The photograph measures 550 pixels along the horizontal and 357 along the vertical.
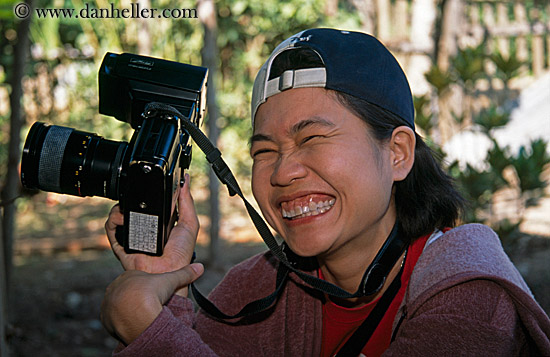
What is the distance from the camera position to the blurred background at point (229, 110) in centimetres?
313

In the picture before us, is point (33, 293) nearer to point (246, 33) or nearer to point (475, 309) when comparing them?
point (475, 309)

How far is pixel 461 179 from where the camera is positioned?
3.01m

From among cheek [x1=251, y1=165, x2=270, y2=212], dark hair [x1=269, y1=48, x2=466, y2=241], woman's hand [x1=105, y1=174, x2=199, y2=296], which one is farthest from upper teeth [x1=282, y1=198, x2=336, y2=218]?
woman's hand [x1=105, y1=174, x2=199, y2=296]

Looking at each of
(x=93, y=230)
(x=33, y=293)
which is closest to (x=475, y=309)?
(x=33, y=293)

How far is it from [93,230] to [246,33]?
2981mm

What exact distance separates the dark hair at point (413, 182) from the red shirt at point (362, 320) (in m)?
0.06

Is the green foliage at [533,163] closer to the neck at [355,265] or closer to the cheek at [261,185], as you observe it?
the neck at [355,265]

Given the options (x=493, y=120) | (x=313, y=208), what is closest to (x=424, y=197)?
(x=313, y=208)

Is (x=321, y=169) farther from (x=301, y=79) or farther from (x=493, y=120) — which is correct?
(x=493, y=120)

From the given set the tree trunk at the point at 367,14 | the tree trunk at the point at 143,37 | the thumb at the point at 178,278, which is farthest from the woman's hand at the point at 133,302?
the tree trunk at the point at 367,14

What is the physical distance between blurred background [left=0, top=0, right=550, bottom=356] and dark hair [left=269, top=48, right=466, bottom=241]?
1.09 m

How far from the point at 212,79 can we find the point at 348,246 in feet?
8.85

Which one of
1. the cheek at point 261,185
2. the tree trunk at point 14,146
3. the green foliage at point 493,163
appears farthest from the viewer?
the green foliage at point 493,163

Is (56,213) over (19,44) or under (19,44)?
under
